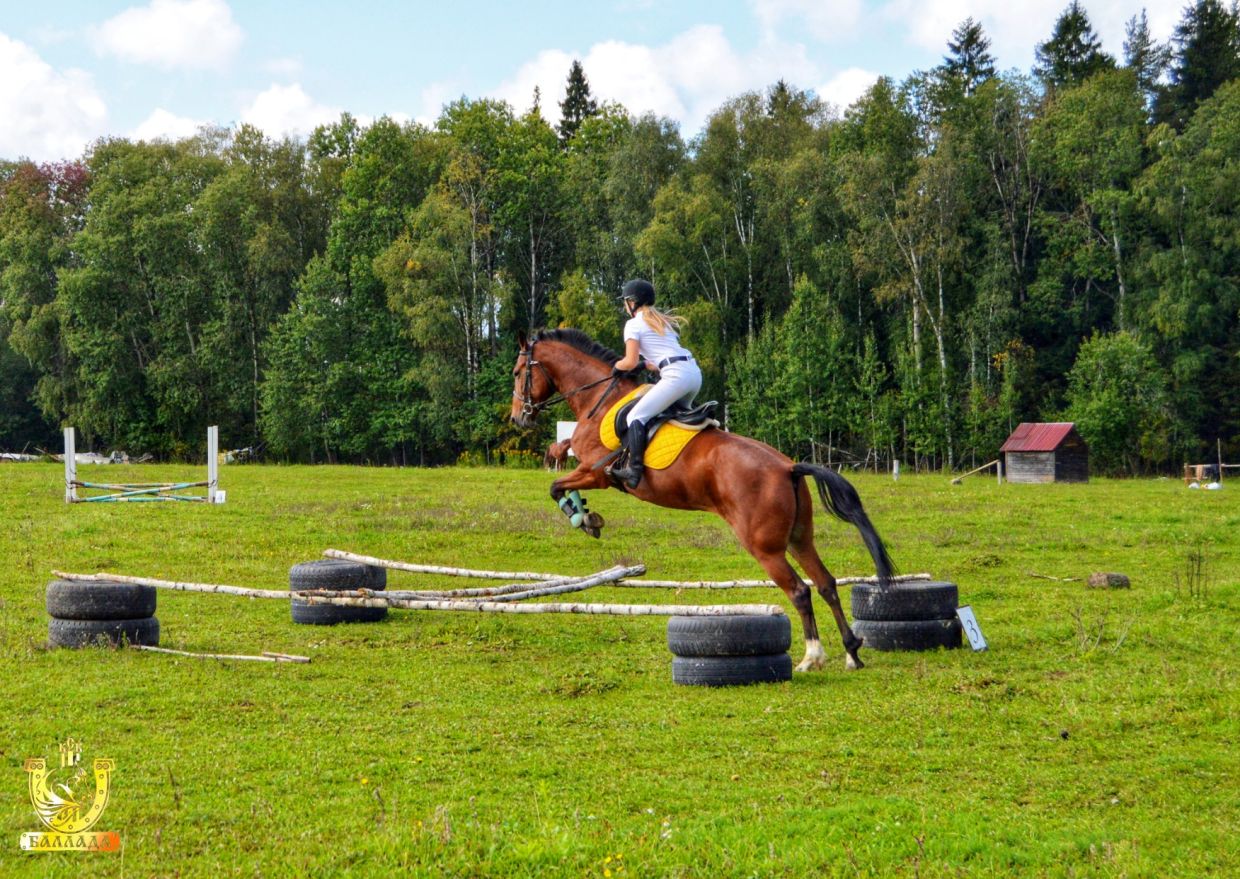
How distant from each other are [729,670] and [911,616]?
2.67 meters

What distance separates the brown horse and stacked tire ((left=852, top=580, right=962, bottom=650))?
1.03 meters

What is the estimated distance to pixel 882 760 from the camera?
7.86 metres

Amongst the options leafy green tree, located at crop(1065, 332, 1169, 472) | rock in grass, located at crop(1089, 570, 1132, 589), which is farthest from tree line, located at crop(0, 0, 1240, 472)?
rock in grass, located at crop(1089, 570, 1132, 589)

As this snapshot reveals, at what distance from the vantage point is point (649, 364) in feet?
38.2

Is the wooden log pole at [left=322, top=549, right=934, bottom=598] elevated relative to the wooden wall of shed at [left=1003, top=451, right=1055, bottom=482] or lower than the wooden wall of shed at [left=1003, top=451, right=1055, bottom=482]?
lower

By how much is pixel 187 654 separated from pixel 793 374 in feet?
138

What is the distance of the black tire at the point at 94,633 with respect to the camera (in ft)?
39.2

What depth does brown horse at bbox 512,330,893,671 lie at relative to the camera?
10.6m

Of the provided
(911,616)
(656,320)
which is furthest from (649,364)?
(911,616)

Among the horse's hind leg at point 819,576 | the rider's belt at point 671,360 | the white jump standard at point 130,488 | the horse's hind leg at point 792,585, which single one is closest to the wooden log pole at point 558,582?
the horse's hind leg at point 819,576

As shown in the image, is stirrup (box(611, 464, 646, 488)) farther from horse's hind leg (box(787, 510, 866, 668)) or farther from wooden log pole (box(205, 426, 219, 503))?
wooden log pole (box(205, 426, 219, 503))

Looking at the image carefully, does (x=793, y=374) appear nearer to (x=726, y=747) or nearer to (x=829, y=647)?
(x=829, y=647)

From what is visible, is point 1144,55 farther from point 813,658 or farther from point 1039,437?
point 813,658

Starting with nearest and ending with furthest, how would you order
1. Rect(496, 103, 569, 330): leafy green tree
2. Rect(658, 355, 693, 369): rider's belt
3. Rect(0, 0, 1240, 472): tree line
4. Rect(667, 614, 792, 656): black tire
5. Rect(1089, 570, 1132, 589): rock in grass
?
Rect(667, 614, 792, 656): black tire
Rect(658, 355, 693, 369): rider's belt
Rect(1089, 570, 1132, 589): rock in grass
Rect(0, 0, 1240, 472): tree line
Rect(496, 103, 569, 330): leafy green tree
